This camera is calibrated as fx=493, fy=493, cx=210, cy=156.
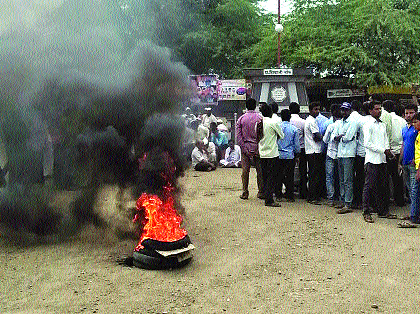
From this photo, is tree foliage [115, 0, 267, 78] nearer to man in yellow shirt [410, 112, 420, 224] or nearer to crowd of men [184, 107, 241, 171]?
crowd of men [184, 107, 241, 171]

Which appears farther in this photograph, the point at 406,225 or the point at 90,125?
the point at 406,225

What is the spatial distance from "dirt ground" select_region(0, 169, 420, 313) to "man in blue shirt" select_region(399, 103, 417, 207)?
783 millimetres

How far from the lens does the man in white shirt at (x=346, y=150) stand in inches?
332

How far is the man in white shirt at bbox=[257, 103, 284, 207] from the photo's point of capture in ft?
30.1

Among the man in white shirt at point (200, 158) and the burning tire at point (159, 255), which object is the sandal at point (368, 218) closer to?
the burning tire at point (159, 255)

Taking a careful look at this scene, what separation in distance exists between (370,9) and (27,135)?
17.0 m

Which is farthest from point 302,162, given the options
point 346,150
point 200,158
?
point 200,158

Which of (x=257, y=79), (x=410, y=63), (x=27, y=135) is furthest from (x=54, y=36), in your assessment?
(x=410, y=63)

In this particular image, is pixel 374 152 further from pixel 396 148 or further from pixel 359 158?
pixel 396 148

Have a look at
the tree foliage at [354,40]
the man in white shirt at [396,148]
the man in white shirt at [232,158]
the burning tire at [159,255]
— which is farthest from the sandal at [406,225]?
the tree foliage at [354,40]

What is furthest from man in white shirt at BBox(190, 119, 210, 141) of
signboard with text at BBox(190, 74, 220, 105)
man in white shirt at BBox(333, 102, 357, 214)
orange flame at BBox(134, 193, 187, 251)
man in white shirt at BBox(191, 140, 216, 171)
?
orange flame at BBox(134, 193, 187, 251)

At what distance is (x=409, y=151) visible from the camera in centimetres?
788

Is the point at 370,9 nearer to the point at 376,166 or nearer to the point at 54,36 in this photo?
the point at 376,166

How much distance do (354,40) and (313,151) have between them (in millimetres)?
13614
